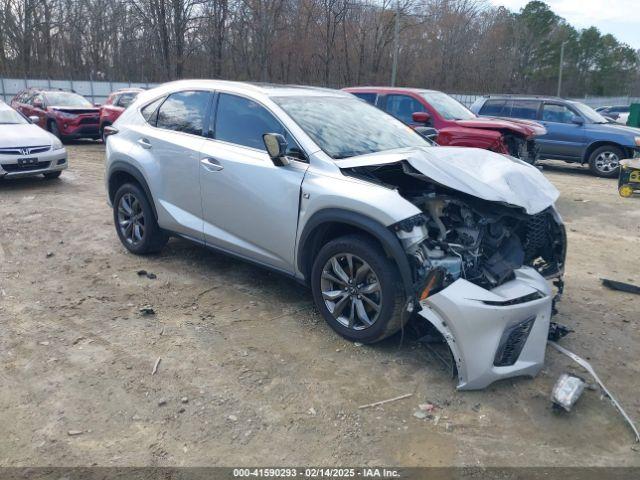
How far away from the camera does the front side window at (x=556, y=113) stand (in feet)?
42.4

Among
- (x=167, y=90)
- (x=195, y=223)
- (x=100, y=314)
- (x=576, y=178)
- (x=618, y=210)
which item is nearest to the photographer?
(x=100, y=314)

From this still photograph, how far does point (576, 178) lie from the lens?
12508 millimetres

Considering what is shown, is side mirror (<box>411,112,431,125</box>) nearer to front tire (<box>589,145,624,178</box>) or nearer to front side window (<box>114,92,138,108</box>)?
front tire (<box>589,145,624,178</box>)

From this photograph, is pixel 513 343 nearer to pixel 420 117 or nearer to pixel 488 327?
pixel 488 327

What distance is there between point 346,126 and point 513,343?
7.33 feet

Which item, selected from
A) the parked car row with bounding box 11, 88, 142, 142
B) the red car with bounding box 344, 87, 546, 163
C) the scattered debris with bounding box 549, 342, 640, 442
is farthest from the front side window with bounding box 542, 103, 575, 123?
the parked car row with bounding box 11, 88, 142, 142

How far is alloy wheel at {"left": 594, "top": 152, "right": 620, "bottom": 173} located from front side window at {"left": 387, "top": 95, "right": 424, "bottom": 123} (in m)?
5.62

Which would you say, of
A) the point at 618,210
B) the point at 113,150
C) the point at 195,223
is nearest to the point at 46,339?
the point at 195,223

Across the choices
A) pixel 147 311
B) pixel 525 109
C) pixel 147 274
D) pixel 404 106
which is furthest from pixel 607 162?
pixel 147 311

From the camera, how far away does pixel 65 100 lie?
16.5m

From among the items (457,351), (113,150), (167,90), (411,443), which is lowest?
(411,443)

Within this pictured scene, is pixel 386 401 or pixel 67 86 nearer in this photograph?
pixel 386 401

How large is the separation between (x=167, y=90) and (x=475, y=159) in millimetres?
3223

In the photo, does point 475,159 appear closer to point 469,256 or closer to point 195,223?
point 469,256
